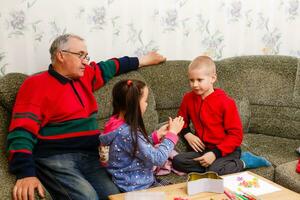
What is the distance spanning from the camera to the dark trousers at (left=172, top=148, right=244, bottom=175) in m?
2.20

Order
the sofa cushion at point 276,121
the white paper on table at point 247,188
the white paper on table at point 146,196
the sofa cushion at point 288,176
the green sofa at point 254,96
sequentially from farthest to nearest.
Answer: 1. the sofa cushion at point 276,121
2. the green sofa at point 254,96
3. the sofa cushion at point 288,176
4. the white paper on table at point 247,188
5. the white paper on table at point 146,196

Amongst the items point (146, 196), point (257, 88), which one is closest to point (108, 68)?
point (146, 196)

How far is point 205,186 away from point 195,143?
590 mm

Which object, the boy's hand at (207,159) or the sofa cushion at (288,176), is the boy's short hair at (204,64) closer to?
the boy's hand at (207,159)

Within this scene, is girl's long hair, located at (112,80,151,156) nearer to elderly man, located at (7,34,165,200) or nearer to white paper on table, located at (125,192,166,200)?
white paper on table, located at (125,192,166,200)

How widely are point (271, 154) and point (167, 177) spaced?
745 mm

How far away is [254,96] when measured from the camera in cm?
287

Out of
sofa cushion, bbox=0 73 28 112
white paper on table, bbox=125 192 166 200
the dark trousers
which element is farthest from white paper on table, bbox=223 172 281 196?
sofa cushion, bbox=0 73 28 112

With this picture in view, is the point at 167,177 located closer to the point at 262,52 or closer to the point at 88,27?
the point at 88,27

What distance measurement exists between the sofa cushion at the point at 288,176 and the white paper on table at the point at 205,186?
1.93 feet

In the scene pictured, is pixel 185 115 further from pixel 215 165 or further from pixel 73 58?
pixel 73 58

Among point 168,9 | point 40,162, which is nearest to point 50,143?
point 40,162

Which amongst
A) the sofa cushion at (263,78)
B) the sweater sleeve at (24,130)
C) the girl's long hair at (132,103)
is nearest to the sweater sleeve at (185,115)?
the sofa cushion at (263,78)

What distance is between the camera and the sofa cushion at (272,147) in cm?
246
